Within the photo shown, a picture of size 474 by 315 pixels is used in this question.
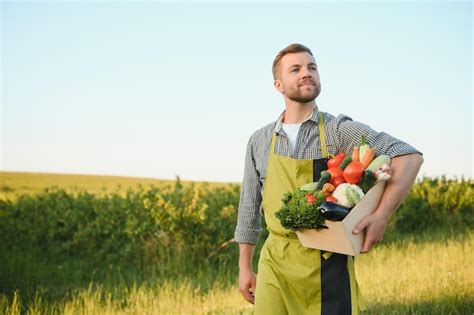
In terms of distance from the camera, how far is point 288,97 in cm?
349

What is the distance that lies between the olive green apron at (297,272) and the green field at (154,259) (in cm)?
244

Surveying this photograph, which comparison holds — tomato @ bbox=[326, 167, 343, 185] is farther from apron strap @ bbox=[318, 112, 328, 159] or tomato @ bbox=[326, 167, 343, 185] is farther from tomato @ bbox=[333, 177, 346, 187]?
apron strap @ bbox=[318, 112, 328, 159]

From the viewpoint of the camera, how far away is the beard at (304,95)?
3.38 meters

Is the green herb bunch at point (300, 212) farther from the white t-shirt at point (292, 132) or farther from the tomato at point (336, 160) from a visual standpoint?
the white t-shirt at point (292, 132)

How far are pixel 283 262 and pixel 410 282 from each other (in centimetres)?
402

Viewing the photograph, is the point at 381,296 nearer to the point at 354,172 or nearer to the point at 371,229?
the point at 371,229

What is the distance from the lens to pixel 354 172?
2926mm

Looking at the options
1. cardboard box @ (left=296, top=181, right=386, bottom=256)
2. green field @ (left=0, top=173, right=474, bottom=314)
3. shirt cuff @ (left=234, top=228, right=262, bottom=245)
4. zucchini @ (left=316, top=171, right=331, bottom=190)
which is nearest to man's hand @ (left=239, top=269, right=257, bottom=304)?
shirt cuff @ (left=234, top=228, right=262, bottom=245)

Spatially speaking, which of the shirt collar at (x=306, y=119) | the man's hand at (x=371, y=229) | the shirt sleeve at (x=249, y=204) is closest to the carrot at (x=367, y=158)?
the man's hand at (x=371, y=229)

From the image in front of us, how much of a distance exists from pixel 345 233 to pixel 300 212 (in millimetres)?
234

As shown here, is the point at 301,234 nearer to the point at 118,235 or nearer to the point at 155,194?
the point at 155,194

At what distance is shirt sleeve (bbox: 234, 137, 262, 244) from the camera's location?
373cm

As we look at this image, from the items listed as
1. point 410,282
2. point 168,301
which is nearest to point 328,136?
point 168,301

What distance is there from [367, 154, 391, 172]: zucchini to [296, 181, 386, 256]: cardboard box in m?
0.08
